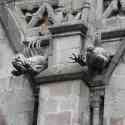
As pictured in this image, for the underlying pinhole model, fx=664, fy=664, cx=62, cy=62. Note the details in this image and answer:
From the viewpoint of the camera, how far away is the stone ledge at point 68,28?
11.1 meters

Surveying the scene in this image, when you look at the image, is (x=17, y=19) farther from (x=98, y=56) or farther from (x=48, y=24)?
(x=98, y=56)

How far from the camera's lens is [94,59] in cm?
1062

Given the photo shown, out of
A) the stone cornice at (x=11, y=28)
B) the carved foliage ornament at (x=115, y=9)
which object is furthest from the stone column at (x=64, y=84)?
the stone cornice at (x=11, y=28)

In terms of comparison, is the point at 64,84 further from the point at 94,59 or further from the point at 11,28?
the point at 11,28

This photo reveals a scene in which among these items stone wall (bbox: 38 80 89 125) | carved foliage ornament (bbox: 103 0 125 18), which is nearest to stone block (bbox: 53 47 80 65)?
stone wall (bbox: 38 80 89 125)

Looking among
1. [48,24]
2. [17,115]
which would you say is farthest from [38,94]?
[48,24]

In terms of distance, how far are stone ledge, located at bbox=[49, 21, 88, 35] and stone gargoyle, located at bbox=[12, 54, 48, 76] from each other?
0.53 m

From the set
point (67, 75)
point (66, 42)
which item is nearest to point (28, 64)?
point (66, 42)

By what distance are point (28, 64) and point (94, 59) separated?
1.26 m

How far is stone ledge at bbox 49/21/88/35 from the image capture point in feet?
36.3

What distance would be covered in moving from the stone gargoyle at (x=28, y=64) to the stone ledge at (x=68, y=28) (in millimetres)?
533

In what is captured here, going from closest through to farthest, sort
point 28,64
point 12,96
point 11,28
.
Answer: point 28,64 < point 12,96 < point 11,28

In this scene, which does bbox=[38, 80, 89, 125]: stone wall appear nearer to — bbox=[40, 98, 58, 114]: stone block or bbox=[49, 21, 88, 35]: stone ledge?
bbox=[40, 98, 58, 114]: stone block

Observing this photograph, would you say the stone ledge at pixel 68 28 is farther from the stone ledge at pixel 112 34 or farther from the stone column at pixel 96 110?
the stone column at pixel 96 110
